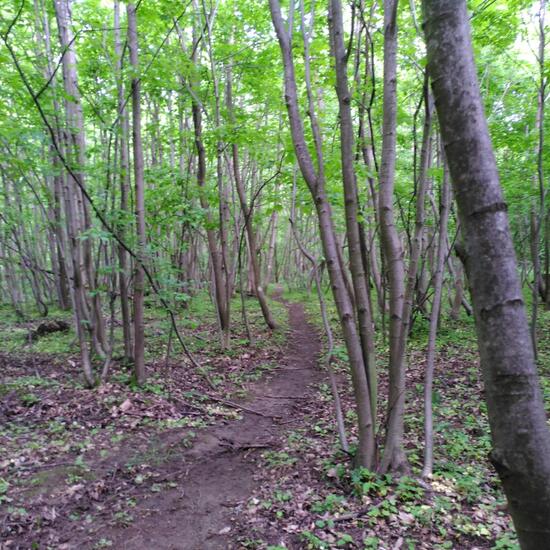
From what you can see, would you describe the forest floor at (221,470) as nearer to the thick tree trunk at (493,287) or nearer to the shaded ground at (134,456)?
the shaded ground at (134,456)

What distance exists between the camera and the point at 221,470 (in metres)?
4.83

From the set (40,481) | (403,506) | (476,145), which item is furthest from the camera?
(40,481)

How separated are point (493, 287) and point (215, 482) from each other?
437 cm

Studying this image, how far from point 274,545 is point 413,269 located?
2656 mm

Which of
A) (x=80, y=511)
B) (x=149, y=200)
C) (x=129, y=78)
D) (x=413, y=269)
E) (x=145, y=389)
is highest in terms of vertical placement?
(x=129, y=78)

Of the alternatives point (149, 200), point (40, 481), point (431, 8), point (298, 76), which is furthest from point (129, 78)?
point (431, 8)

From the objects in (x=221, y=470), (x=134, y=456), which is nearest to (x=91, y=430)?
(x=134, y=456)

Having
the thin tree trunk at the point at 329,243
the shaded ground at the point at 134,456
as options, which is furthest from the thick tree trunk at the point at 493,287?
the shaded ground at the point at 134,456

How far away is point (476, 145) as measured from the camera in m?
1.06

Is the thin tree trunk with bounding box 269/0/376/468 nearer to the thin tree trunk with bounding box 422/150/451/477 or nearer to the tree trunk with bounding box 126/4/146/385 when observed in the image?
the thin tree trunk with bounding box 422/150/451/477

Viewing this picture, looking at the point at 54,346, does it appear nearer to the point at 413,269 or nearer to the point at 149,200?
the point at 149,200

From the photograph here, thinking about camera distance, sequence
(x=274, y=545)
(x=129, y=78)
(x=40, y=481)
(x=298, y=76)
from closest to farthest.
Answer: (x=274, y=545) → (x=40, y=481) → (x=129, y=78) → (x=298, y=76)

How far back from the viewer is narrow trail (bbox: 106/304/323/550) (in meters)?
3.64

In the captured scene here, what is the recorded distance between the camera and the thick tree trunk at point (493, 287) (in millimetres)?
986
